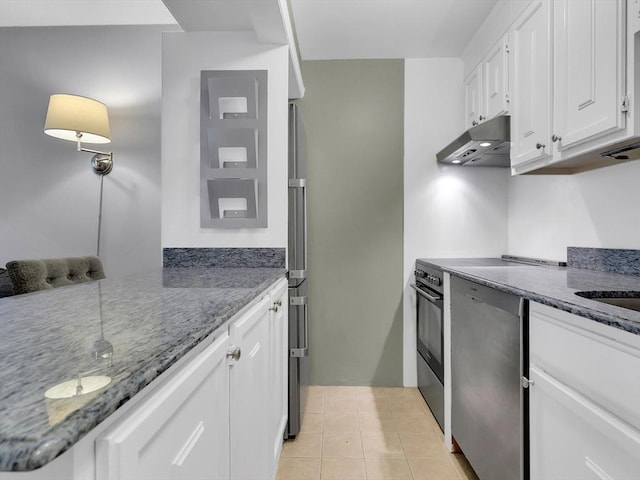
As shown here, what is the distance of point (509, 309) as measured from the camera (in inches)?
50.8

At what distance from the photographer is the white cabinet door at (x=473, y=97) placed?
2.44 metres

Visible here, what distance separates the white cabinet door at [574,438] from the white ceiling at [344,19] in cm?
199

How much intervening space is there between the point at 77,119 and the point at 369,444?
2.79 meters

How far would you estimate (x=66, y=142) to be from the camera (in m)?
2.93

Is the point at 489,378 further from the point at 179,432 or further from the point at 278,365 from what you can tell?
the point at 179,432

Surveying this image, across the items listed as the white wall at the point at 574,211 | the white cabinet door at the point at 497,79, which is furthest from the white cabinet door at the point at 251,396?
the white cabinet door at the point at 497,79

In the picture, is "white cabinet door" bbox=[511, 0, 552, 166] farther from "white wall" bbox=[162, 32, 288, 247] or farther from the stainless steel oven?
"white wall" bbox=[162, 32, 288, 247]

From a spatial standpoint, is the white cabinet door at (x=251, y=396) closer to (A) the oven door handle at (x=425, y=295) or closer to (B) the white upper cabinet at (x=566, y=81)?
(A) the oven door handle at (x=425, y=295)

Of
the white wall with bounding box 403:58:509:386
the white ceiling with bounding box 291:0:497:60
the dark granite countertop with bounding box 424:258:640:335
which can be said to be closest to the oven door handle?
the white wall with bounding box 403:58:509:386

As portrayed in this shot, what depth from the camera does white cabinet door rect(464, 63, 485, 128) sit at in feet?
8.02

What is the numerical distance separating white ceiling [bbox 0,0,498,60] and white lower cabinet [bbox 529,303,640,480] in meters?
1.86

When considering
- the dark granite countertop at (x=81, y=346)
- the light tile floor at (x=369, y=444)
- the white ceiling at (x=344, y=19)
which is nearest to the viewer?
the dark granite countertop at (x=81, y=346)

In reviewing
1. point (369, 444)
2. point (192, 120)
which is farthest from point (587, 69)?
point (369, 444)

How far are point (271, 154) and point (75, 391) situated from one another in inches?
66.2
